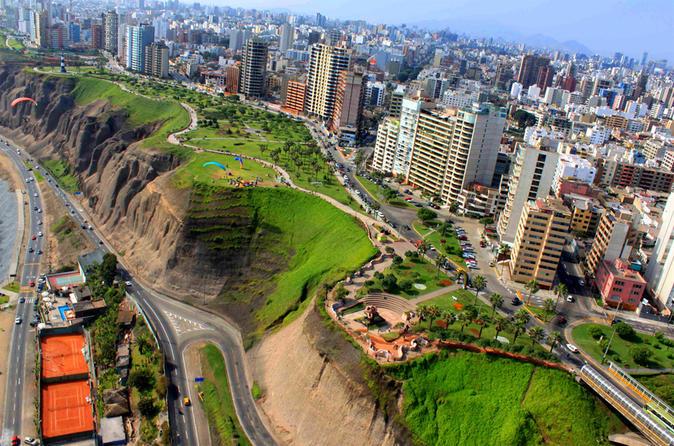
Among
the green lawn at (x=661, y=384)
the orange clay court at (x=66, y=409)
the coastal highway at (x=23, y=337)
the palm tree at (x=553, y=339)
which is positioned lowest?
the coastal highway at (x=23, y=337)

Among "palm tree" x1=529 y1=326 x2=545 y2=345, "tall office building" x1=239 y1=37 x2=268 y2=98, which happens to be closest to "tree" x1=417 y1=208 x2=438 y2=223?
"palm tree" x1=529 y1=326 x2=545 y2=345

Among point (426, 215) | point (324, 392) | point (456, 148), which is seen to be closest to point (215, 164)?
point (426, 215)

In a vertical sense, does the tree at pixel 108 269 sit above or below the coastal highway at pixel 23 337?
above

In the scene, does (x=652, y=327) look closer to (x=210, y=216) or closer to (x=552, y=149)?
(x=552, y=149)

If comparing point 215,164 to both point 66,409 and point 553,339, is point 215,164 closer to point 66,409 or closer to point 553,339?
point 66,409

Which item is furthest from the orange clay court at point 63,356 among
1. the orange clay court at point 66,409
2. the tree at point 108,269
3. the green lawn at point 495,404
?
the green lawn at point 495,404

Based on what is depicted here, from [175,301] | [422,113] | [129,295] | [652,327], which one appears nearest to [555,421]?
[652,327]

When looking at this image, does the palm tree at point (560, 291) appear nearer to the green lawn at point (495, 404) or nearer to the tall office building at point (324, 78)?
the green lawn at point (495, 404)
